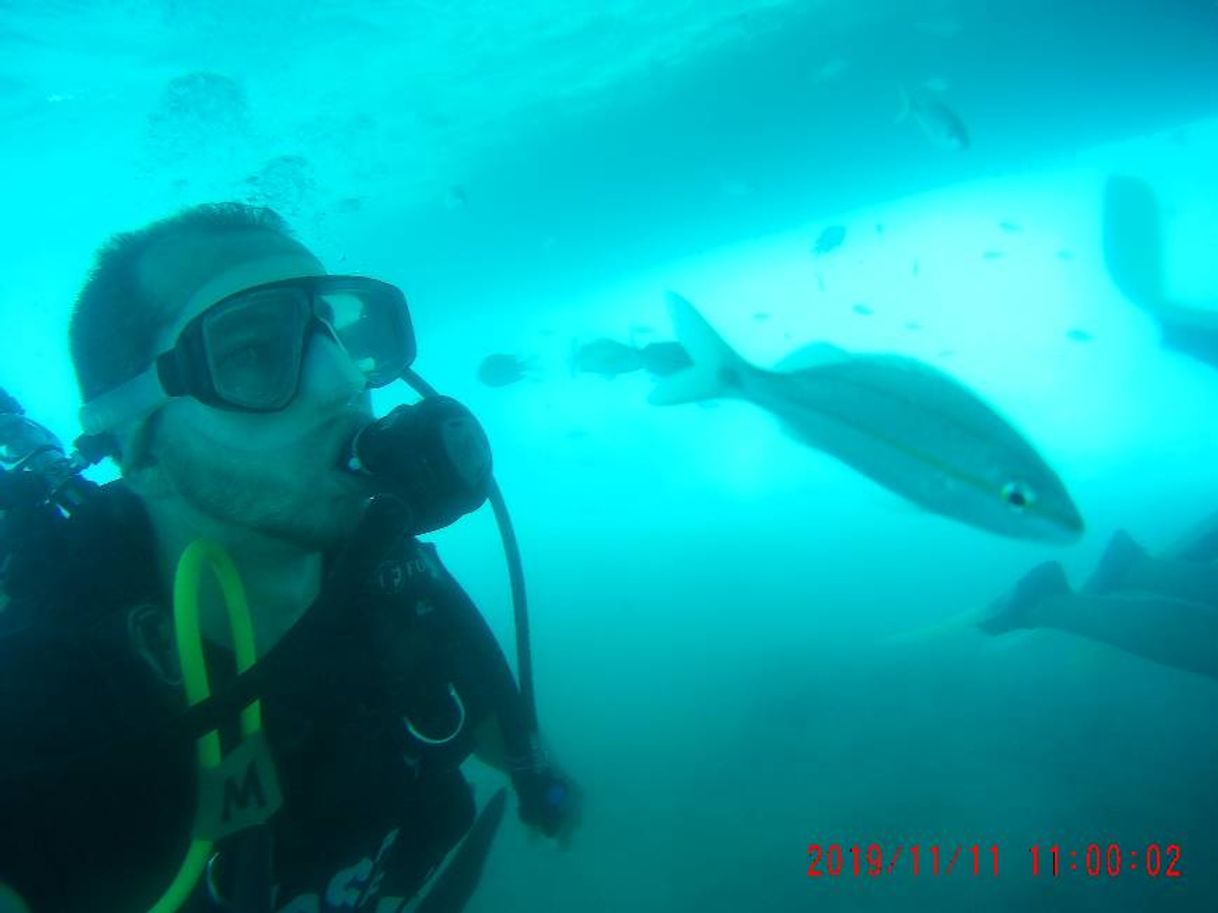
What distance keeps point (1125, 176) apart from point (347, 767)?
19.8 meters

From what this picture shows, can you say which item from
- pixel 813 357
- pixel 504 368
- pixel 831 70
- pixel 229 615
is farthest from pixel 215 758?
pixel 831 70

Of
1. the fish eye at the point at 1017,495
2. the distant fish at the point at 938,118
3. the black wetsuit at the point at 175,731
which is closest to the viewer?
the black wetsuit at the point at 175,731

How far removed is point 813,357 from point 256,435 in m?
1.75

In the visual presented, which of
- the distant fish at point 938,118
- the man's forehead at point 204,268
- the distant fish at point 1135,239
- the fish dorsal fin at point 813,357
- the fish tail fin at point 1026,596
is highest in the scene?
the distant fish at point 938,118

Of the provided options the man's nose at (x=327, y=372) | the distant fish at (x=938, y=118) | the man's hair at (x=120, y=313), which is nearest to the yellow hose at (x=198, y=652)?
the man's nose at (x=327, y=372)

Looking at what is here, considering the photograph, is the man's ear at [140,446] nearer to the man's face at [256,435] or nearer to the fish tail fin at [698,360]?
the man's face at [256,435]

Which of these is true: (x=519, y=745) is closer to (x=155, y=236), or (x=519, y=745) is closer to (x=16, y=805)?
(x=16, y=805)

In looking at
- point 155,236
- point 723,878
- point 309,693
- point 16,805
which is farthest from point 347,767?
point 723,878

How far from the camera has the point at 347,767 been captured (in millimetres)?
1738

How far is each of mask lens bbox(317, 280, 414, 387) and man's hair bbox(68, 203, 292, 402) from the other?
0.74m

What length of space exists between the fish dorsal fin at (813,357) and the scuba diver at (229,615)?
112 centimetres

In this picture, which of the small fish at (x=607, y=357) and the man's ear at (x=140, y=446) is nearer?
the man's ear at (x=140, y=446)

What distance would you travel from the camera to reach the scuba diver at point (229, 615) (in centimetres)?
128
